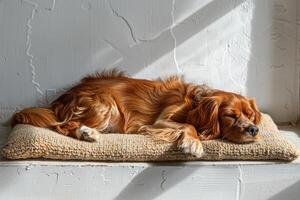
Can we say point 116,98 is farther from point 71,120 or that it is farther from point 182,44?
point 182,44

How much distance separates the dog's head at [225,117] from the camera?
108 inches

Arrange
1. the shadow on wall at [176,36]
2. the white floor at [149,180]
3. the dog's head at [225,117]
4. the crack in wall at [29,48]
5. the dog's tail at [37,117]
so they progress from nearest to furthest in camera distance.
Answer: the white floor at [149,180], the dog's head at [225,117], the dog's tail at [37,117], the crack in wall at [29,48], the shadow on wall at [176,36]

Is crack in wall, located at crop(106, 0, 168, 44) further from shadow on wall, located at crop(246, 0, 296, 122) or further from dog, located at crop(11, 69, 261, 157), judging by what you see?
shadow on wall, located at crop(246, 0, 296, 122)

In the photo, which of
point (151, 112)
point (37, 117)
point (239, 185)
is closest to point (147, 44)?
point (151, 112)

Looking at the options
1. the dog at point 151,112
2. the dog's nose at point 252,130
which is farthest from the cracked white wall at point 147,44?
the dog's nose at point 252,130

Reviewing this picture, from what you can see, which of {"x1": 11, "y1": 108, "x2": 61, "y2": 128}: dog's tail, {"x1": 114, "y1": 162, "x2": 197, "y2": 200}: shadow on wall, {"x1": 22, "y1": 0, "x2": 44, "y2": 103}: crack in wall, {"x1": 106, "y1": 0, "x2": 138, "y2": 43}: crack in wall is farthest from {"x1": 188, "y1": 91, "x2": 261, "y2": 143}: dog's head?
{"x1": 22, "y1": 0, "x2": 44, "y2": 103}: crack in wall

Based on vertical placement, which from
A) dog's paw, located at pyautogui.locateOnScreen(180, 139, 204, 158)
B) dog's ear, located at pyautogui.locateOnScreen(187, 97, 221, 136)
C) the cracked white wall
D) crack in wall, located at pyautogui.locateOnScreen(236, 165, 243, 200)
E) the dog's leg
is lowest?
crack in wall, located at pyautogui.locateOnScreen(236, 165, 243, 200)

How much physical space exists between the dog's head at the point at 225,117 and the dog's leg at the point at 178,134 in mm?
63

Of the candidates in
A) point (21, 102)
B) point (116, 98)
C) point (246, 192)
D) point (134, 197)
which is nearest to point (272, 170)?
point (246, 192)

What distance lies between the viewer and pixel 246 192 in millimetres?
2701

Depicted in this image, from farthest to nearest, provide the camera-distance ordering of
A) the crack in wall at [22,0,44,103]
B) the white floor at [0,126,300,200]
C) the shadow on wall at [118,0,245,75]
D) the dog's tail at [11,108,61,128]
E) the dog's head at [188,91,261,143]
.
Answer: the shadow on wall at [118,0,245,75]
the crack in wall at [22,0,44,103]
the dog's tail at [11,108,61,128]
the dog's head at [188,91,261,143]
the white floor at [0,126,300,200]

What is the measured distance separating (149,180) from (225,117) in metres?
0.47

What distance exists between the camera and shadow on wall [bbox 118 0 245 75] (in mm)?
3191

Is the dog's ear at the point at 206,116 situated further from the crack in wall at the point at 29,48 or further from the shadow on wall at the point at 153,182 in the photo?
the crack in wall at the point at 29,48
